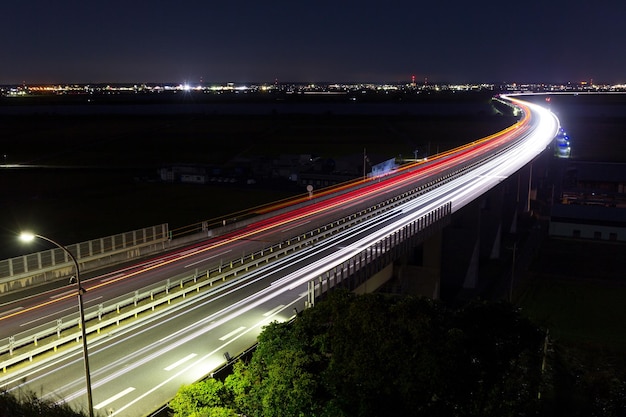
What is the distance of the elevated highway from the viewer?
17133 mm

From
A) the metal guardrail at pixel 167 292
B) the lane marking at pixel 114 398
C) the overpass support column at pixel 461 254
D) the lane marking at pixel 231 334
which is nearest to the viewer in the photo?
the lane marking at pixel 114 398

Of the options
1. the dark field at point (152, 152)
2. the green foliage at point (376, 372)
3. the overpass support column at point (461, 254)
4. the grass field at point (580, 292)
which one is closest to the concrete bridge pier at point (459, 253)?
the overpass support column at point (461, 254)

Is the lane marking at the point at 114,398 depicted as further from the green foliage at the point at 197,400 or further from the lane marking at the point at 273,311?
the lane marking at the point at 273,311

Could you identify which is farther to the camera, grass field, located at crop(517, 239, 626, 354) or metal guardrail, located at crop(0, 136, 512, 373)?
grass field, located at crop(517, 239, 626, 354)

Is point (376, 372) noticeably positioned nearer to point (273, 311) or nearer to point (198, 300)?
point (273, 311)

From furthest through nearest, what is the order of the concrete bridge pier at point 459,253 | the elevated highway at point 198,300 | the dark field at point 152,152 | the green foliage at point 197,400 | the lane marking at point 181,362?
the dark field at point 152,152, the concrete bridge pier at point 459,253, the lane marking at point 181,362, the elevated highway at point 198,300, the green foliage at point 197,400

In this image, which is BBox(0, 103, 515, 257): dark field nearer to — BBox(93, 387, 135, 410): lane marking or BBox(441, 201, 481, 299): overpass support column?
BBox(441, 201, 481, 299): overpass support column

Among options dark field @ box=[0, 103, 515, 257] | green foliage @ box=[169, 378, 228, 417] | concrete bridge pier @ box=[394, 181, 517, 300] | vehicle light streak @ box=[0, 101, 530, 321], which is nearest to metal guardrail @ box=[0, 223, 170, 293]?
vehicle light streak @ box=[0, 101, 530, 321]

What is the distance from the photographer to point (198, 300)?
80.4 ft

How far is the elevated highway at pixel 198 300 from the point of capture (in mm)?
17133

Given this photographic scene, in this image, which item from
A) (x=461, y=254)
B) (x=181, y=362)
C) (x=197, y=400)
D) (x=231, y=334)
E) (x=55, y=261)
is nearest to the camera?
(x=197, y=400)

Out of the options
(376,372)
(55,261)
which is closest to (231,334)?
(376,372)

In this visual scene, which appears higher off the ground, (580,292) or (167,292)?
(167,292)

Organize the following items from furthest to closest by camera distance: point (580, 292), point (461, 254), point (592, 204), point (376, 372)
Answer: point (592, 204) < point (461, 254) < point (580, 292) < point (376, 372)
